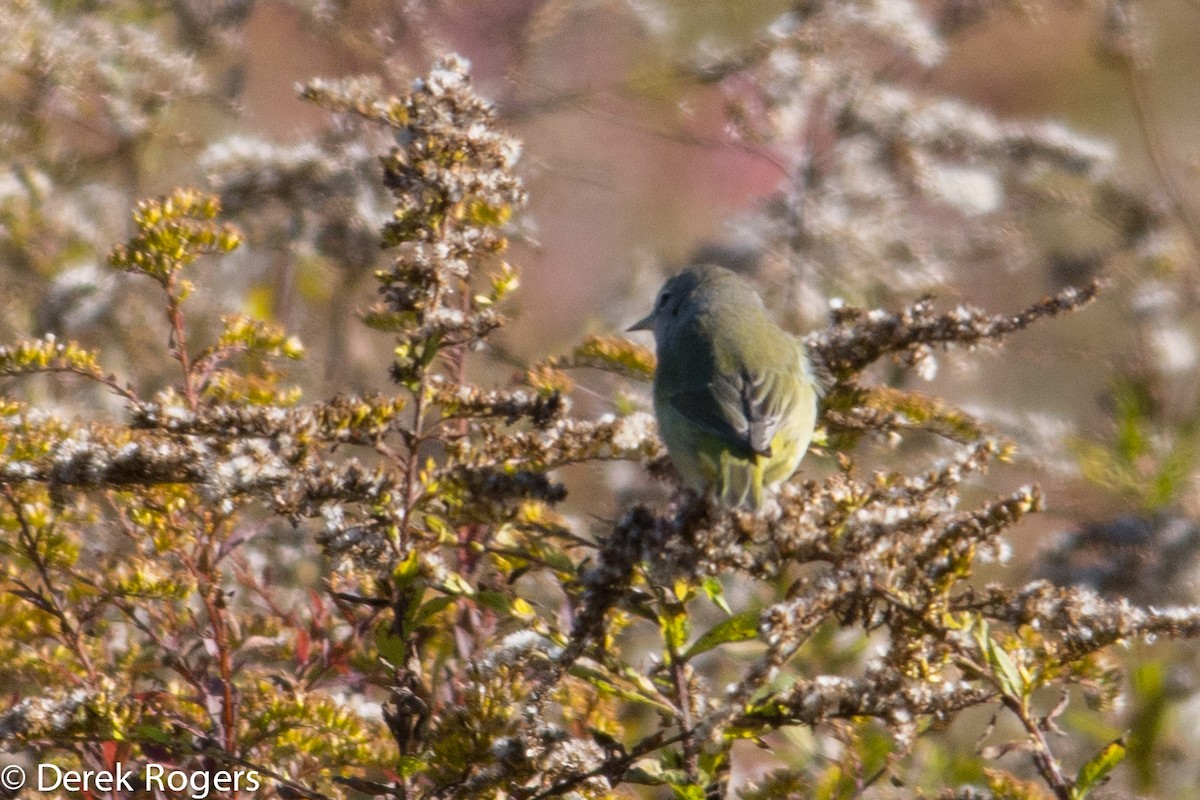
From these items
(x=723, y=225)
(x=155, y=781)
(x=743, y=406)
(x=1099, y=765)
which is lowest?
(x=1099, y=765)

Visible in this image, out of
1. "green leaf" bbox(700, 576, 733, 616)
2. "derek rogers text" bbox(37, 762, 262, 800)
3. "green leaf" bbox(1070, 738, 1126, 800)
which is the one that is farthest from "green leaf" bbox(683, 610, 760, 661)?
"derek rogers text" bbox(37, 762, 262, 800)

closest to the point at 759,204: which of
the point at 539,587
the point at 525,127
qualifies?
the point at 525,127

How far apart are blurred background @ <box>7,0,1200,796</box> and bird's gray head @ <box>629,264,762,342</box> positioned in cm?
44

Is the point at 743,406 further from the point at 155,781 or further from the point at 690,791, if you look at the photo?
the point at 155,781

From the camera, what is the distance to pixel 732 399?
2840 mm

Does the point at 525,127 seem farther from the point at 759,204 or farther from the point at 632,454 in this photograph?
the point at 632,454

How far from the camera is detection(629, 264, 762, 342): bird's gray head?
3389 mm

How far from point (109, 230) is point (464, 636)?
278cm

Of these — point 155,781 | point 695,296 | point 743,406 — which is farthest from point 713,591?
point 695,296

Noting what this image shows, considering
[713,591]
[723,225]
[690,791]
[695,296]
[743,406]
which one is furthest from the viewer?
[723,225]

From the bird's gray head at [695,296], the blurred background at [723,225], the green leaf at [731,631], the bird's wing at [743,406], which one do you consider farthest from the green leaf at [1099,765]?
the bird's gray head at [695,296]

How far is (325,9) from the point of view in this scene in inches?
159

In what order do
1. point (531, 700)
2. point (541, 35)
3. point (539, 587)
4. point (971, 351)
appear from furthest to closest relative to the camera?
point (541, 35), point (539, 587), point (971, 351), point (531, 700)

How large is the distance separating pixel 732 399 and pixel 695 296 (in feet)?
2.20
